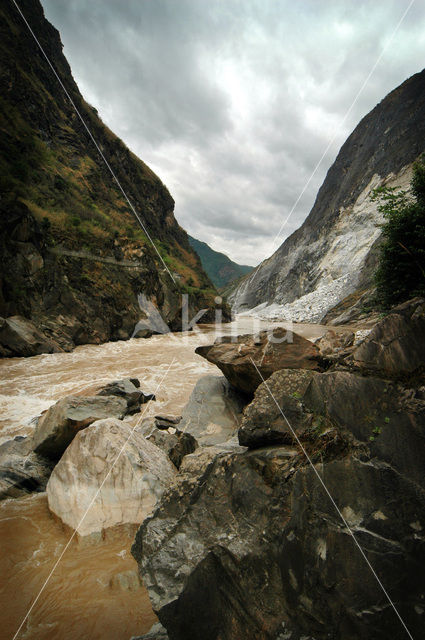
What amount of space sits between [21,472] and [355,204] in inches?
2332

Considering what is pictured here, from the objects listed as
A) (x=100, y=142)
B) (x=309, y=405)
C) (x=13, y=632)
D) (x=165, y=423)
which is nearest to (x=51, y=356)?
(x=165, y=423)

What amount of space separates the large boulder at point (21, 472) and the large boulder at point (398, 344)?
4919mm

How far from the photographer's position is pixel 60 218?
20453 millimetres

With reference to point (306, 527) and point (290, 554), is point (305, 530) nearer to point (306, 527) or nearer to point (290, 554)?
point (306, 527)

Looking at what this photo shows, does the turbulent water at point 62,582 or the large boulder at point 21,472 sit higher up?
the turbulent water at point 62,582

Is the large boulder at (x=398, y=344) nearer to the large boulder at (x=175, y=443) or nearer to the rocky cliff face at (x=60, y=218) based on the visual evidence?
the large boulder at (x=175, y=443)

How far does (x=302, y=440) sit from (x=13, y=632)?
2.83 meters

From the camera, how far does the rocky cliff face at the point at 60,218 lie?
49.8 ft

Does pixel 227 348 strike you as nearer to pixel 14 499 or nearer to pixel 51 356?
pixel 14 499

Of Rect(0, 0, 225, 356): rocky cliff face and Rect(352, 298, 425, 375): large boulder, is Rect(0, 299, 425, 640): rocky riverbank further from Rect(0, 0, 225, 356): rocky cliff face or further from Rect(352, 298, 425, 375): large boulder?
Rect(0, 0, 225, 356): rocky cliff face

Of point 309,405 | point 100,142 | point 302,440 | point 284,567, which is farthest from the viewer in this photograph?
point 100,142

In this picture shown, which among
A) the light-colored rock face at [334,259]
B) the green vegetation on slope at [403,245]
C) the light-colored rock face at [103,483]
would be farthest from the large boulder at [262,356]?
the light-colored rock face at [334,259]

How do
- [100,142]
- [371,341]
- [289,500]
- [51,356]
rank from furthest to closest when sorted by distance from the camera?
[100,142]
[51,356]
[371,341]
[289,500]

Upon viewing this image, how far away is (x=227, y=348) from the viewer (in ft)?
20.3
